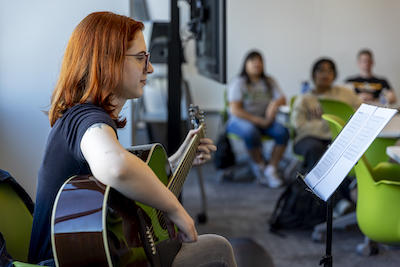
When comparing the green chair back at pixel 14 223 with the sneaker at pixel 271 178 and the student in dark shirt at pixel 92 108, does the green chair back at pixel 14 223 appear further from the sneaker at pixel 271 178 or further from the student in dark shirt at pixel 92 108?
the sneaker at pixel 271 178

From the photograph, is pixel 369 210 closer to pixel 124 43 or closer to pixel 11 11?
pixel 124 43

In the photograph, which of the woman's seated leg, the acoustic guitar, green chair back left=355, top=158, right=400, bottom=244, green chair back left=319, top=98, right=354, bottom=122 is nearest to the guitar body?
the acoustic guitar

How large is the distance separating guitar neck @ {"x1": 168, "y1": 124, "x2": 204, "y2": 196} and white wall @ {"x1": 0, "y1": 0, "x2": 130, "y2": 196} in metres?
0.83

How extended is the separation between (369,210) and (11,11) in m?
1.73

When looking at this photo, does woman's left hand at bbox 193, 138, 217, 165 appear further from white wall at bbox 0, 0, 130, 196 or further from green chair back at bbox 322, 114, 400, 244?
white wall at bbox 0, 0, 130, 196

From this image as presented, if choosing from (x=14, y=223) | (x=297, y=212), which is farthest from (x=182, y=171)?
(x=297, y=212)

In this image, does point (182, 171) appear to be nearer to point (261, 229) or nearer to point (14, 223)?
point (14, 223)

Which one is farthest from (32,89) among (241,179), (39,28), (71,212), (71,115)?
(241,179)

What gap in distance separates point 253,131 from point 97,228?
350 cm

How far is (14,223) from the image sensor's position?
1.36m

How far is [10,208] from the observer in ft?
4.44

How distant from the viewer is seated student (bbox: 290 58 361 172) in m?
3.73

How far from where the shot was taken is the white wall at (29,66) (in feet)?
7.32

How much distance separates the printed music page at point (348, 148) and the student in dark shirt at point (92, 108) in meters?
0.47
